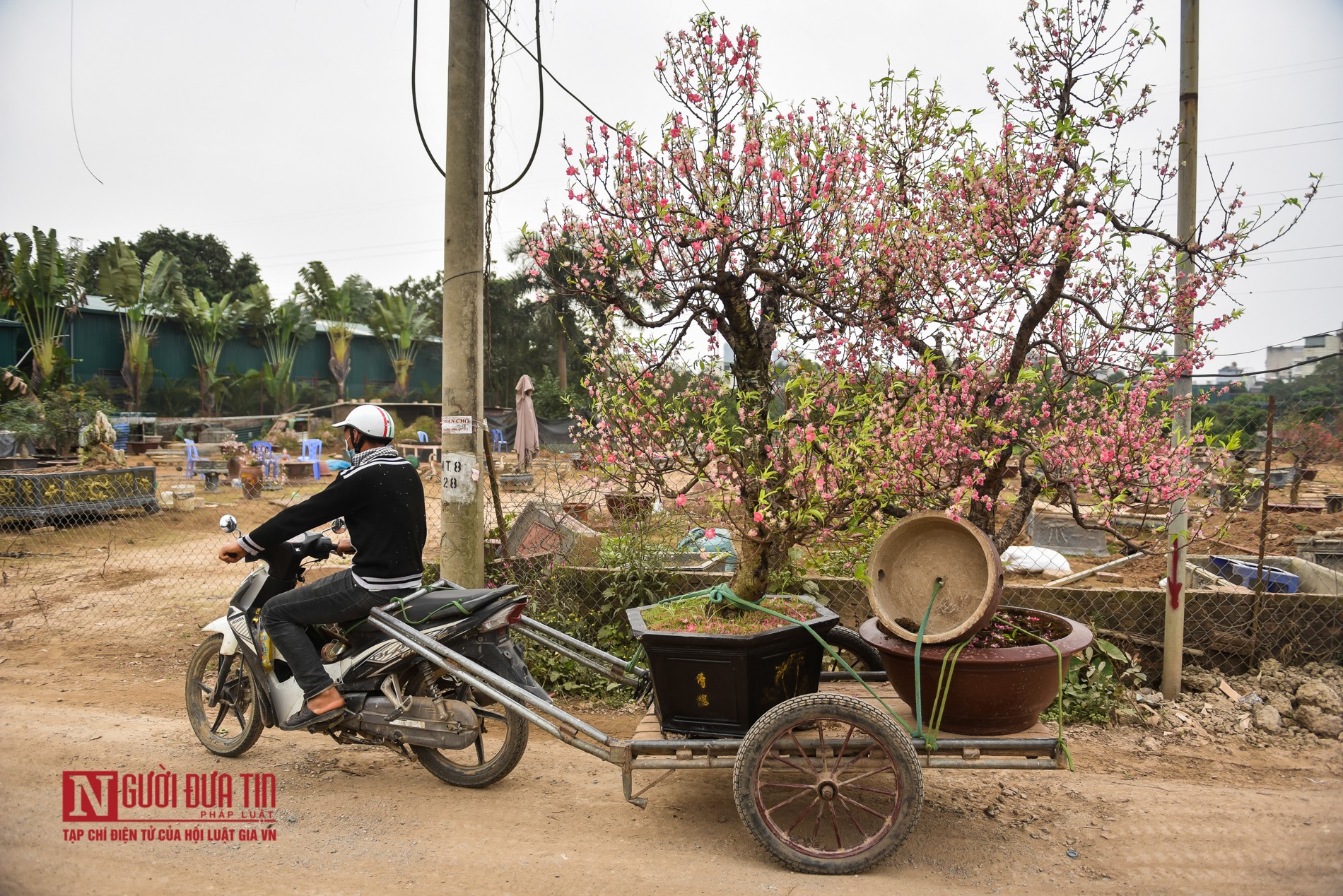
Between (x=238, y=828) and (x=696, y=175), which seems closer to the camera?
(x=238, y=828)

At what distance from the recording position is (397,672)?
4047 millimetres

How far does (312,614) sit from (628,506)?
2.47 meters

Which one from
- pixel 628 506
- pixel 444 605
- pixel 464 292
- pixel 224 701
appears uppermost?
pixel 464 292

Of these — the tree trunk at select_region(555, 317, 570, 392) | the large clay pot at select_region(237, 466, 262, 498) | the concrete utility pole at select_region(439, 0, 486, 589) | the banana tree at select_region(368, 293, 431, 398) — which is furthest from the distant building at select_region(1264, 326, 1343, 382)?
the banana tree at select_region(368, 293, 431, 398)

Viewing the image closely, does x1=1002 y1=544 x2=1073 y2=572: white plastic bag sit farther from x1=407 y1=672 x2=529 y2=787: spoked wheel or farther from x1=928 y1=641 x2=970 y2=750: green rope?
x1=407 y1=672 x2=529 y2=787: spoked wheel

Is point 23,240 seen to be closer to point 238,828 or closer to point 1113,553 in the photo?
point 238,828

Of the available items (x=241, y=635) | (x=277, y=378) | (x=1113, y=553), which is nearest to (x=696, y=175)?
(x=241, y=635)

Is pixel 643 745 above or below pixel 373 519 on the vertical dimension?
below

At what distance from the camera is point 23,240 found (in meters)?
20.9

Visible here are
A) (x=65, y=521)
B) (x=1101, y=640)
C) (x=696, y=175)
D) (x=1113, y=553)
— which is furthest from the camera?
(x=65, y=521)

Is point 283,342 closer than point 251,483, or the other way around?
point 251,483

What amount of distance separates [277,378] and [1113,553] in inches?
1067

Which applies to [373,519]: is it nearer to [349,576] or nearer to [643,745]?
[349,576]

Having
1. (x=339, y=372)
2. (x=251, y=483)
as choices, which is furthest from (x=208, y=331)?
(x=251, y=483)
